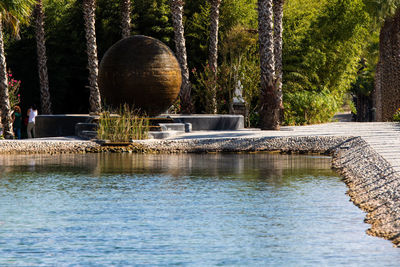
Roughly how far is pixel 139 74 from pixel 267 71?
4499 millimetres

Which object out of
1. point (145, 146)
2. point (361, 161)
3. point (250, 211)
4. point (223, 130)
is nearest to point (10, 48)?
point (223, 130)

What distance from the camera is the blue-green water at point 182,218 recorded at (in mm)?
7281

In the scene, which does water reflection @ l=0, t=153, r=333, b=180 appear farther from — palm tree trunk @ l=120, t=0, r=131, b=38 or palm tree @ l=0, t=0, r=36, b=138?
palm tree trunk @ l=120, t=0, r=131, b=38

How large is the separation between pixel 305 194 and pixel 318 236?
10.2ft

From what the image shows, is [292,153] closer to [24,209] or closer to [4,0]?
[24,209]

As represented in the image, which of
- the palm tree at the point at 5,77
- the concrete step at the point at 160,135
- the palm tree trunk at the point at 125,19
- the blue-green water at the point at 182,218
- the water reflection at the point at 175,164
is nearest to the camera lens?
the blue-green water at the point at 182,218

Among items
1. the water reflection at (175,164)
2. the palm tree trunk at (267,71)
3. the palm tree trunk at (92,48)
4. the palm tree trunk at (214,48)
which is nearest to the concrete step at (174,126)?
the palm tree trunk at (267,71)

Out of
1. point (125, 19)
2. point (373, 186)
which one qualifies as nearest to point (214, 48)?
point (125, 19)

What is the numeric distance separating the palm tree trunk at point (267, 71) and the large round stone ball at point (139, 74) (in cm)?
303

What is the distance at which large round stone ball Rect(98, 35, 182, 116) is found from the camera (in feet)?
73.0

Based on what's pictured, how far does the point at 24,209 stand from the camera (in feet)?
32.7

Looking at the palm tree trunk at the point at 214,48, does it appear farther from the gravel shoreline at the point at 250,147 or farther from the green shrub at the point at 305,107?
the gravel shoreline at the point at 250,147

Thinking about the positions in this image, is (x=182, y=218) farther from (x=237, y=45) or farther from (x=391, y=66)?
(x=391, y=66)

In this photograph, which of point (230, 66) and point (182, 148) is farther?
point (230, 66)
